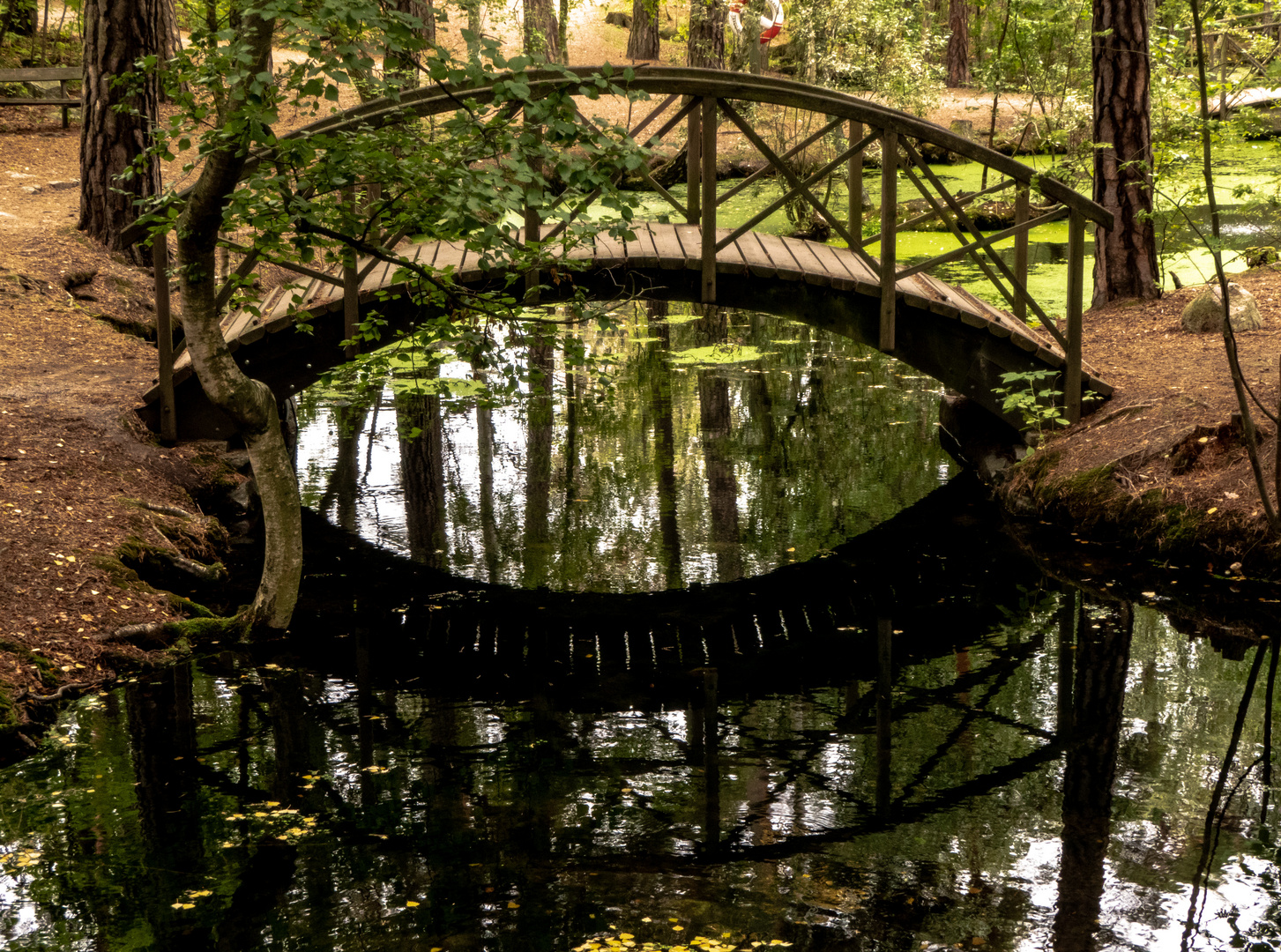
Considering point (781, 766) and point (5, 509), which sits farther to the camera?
point (5, 509)

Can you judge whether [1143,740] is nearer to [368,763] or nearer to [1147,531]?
[1147,531]

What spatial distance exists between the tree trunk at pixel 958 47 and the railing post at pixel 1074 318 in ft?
65.1

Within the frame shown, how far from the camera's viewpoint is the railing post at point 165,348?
7.36m

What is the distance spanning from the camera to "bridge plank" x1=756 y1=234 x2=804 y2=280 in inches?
306

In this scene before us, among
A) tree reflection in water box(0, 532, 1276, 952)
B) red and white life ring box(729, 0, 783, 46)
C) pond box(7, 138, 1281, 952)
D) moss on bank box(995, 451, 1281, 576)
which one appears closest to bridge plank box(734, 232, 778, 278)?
pond box(7, 138, 1281, 952)

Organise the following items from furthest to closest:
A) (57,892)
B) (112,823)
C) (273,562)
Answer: (273,562) → (112,823) → (57,892)

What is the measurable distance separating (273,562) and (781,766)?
2.62 m

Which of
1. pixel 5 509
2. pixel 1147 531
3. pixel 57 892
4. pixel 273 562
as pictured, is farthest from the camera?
pixel 1147 531

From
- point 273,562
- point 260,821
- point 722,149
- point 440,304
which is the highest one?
point 722,149

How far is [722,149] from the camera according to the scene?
61.9 feet

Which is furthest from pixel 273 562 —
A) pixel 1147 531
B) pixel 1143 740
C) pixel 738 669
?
pixel 1147 531

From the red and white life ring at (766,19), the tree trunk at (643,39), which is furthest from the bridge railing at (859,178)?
the tree trunk at (643,39)

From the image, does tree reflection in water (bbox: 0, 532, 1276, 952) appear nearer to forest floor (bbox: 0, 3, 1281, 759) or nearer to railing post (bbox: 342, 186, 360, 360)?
forest floor (bbox: 0, 3, 1281, 759)

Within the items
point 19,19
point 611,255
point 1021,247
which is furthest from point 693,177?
point 19,19
